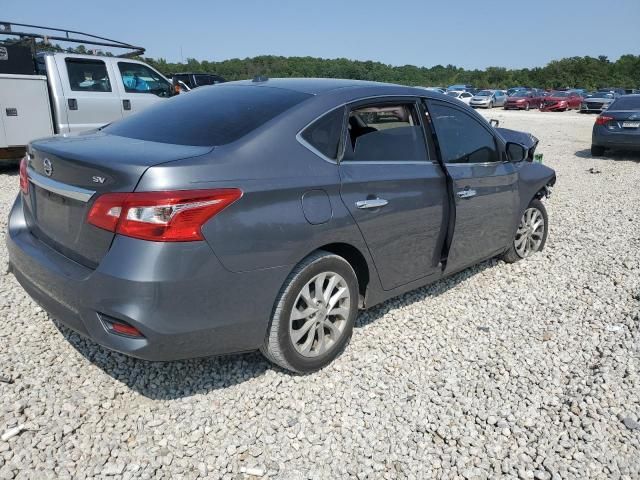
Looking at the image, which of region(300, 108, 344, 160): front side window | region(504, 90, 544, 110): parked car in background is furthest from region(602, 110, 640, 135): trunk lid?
region(504, 90, 544, 110): parked car in background

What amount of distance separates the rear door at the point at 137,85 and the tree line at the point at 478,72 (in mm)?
57551

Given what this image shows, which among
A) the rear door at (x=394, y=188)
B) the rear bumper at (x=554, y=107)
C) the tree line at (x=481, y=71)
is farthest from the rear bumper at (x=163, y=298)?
the tree line at (x=481, y=71)

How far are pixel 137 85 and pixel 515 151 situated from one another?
7.50 metres

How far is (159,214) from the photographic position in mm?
2258

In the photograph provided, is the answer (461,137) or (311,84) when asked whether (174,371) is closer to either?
(311,84)

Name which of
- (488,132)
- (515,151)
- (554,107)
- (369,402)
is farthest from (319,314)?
(554,107)

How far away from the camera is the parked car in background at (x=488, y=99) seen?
37.8 metres

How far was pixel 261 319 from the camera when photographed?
262 centimetres

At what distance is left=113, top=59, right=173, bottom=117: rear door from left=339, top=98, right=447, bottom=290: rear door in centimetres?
687

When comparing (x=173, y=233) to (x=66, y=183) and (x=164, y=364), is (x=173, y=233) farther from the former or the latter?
(x=164, y=364)

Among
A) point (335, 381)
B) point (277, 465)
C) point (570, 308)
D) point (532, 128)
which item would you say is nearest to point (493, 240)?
point (570, 308)

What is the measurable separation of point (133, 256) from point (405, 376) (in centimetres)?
173

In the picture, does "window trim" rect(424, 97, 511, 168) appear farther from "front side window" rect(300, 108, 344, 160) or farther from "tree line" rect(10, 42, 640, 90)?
"tree line" rect(10, 42, 640, 90)

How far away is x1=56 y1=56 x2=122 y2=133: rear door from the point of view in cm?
873
